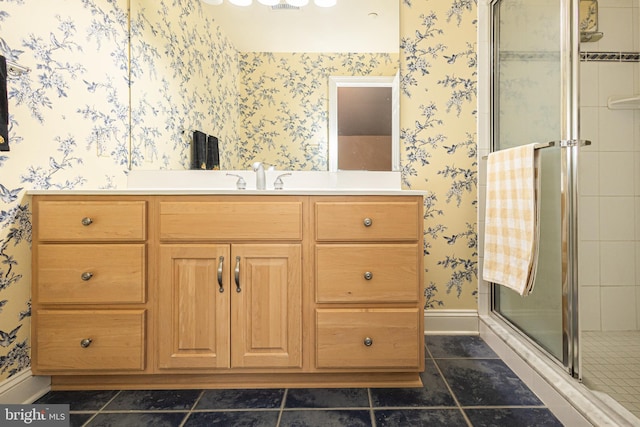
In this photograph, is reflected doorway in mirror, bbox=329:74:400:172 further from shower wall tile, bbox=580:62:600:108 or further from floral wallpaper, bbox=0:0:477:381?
shower wall tile, bbox=580:62:600:108

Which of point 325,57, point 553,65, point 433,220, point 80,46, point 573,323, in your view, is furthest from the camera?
point 433,220

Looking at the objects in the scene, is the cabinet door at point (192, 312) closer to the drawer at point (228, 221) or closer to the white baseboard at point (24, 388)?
the drawer at point (228, 221)

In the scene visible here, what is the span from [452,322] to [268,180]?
4.36 feet

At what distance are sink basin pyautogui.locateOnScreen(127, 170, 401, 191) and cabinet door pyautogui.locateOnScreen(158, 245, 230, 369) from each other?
561 mm

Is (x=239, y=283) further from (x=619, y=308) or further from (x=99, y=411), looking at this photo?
(x=619, y=308)

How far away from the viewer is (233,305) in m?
1.31

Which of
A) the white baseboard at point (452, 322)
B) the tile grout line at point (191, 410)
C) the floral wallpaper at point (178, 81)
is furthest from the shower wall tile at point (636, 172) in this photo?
the tile grout line at point (191, 410)

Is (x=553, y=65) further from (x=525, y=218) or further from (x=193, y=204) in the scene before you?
(x=193, y=204)

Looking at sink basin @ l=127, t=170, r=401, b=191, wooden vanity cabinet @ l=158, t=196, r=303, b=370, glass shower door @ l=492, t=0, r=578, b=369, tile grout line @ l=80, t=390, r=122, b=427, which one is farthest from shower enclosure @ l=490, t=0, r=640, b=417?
tile grout line @ l=80, t=390, r=122, b=427

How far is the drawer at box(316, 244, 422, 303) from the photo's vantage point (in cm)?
131

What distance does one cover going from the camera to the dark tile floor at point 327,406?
3.85 feet

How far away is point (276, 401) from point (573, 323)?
1143 mm

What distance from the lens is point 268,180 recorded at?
1766mm

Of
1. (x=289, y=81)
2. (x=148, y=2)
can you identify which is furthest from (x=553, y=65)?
(x=148, y=2)
